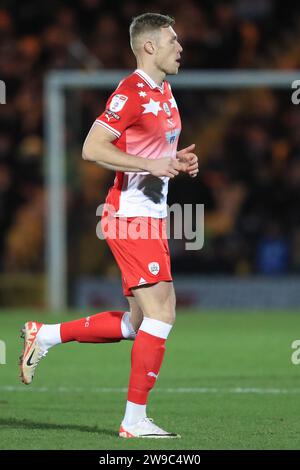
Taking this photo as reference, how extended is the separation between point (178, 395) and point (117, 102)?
2499mm

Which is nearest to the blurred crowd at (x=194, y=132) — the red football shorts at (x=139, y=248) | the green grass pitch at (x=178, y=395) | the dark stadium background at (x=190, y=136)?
the dark stadium background at (x=190, y=136)

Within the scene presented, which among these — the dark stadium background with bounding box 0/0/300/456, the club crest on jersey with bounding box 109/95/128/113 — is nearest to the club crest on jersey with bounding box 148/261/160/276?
the club crest on jersey with bounding box 109/95/128/113

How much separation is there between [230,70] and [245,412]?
11530mm

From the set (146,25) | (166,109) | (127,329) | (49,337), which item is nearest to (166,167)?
(166,109)

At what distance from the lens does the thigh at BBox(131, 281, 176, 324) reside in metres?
5.51

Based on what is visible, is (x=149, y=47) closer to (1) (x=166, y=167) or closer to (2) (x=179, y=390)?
(1) (x=166, y=167)

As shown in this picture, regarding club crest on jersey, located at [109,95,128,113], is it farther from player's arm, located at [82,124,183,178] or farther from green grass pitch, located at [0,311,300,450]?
green grass pitch, located at [0,311,300,450]

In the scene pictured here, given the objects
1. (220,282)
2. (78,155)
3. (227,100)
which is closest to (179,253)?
(220,282)

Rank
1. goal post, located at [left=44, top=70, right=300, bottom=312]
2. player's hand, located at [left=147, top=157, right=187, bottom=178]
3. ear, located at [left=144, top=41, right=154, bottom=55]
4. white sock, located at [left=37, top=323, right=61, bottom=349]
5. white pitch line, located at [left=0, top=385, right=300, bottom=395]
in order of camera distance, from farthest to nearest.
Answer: goal post, located at [left=44, top=70, right=300, bottom=312] < white pitch line, located at [left=0, top=385, right=300, bottom=395] < white sock, located at [left=37, top=323, right=61, bottom=349] < ear, located at [left=144, top=41, right=154, bottom=55] < player's hand, located at [left=147, top=157, right=187, bottom=178]

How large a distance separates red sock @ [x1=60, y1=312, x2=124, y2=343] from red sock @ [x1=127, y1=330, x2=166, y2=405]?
494 millimetres

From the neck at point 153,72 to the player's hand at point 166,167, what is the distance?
1.88 ft

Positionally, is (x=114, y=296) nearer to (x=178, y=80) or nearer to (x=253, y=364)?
(x=178, y=80)

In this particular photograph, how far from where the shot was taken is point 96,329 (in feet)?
19.9

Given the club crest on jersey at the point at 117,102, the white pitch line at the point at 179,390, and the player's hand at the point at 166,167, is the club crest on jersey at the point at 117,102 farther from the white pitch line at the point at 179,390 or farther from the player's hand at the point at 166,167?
the white pitch line at the point at 179,390
